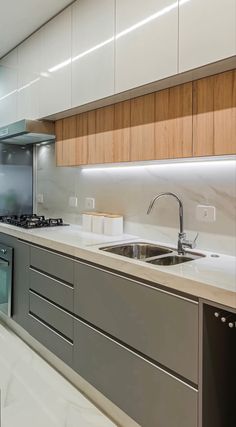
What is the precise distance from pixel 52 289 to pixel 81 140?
1123mm

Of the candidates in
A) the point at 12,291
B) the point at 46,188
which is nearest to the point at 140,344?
the point at 12,291

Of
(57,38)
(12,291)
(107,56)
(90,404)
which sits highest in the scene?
(57,38)

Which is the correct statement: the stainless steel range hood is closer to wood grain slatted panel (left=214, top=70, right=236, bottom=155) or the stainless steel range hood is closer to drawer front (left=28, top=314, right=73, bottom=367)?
drawer front (left=28, top=314, right=73, bottom=367)

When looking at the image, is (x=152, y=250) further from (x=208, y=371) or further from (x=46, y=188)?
(x=46, y=188)

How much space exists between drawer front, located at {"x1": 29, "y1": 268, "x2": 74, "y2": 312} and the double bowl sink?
1.27ft

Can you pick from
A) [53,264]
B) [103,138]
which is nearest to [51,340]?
[53,264]

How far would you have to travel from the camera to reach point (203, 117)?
64.0 inches

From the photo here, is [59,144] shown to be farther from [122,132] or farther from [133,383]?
[133,383]

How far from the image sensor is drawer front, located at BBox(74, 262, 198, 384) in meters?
1.35

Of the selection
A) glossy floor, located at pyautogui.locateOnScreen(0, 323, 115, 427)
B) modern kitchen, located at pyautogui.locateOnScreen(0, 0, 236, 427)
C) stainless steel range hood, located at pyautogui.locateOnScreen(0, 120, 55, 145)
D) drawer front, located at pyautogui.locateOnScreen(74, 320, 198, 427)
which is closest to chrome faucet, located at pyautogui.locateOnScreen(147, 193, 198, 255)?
modern kitchen, located at pyautogui.locateOnScreen(0, 0, 236, 427)

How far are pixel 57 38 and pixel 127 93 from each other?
1041 millimetres

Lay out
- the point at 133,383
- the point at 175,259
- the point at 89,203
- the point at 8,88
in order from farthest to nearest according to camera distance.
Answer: the point at 8,88 < the point at 89,203 < the point at 175,259 < the point at 133,383

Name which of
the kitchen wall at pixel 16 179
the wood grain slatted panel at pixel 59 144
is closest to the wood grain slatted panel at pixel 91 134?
the wood grain slatted panel at pixel 59 144

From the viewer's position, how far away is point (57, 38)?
258 centimetres
